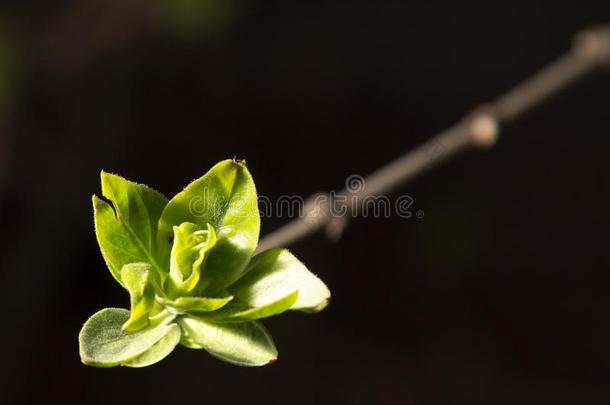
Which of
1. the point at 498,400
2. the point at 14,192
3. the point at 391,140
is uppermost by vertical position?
the point at 391,140

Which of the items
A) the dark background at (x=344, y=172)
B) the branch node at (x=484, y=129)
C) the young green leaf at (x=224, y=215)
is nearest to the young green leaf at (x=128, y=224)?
the young green leaf at (x=224, y=215)

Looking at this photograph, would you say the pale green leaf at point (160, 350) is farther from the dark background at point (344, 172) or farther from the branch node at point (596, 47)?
the dark background at point (344, 172)

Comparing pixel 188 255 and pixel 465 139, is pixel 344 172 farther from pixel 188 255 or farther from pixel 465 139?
pixel 188 255

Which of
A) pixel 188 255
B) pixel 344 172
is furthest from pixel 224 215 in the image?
pixel 344 172

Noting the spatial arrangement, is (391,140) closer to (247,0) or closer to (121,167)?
(247,0)

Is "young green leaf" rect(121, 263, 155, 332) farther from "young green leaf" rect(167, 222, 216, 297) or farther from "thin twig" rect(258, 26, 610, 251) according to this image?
"thin twig" rect(258, 26, 610, 251)

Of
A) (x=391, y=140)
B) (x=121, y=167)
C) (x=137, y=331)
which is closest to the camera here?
(x=137, y=331)

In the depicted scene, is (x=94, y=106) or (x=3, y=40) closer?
(x=3, y=40)

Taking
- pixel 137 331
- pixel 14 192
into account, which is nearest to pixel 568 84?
pixel 137 331
